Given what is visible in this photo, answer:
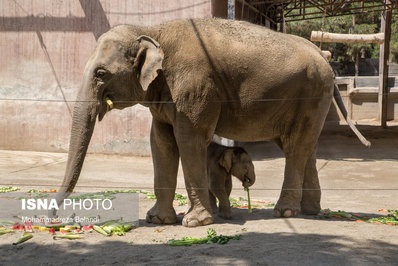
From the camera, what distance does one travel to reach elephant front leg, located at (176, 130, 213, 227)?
532cm

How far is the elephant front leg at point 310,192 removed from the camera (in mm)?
6270

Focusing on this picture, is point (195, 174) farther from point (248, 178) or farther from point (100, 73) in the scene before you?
point (100, 73)

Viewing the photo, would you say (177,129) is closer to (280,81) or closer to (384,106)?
(280,81)

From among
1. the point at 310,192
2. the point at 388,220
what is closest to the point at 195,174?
the point at 310,192

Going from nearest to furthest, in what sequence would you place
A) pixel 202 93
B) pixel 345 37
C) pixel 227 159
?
pixel 202 93
pixel 227 159
pixel 345 37

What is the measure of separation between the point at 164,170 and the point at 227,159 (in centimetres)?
73

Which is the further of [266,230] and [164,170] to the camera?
[164,170]

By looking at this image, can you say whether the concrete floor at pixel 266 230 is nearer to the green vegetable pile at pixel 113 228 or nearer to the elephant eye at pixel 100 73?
→ the green vegetable pile at pixel 113 228

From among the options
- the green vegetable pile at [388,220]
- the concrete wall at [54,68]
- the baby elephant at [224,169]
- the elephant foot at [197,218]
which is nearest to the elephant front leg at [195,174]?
the elephant foot at [197,218]

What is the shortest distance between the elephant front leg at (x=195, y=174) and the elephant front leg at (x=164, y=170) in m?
0.35

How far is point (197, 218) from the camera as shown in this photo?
5.43 metres

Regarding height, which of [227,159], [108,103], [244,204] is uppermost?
[108,103]

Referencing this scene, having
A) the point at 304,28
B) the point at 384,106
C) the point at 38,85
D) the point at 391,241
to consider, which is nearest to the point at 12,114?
the point at 38,85

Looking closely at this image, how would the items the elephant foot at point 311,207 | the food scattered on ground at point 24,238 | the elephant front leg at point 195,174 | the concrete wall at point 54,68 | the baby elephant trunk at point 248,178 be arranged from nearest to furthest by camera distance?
the food scattered on ground at point 24,238 < the elephant front leg at point 195,174 < the baby elephant trunk at point 248,178 < the elephant foot at point 311,207 < the concrete wall at point 54,68
